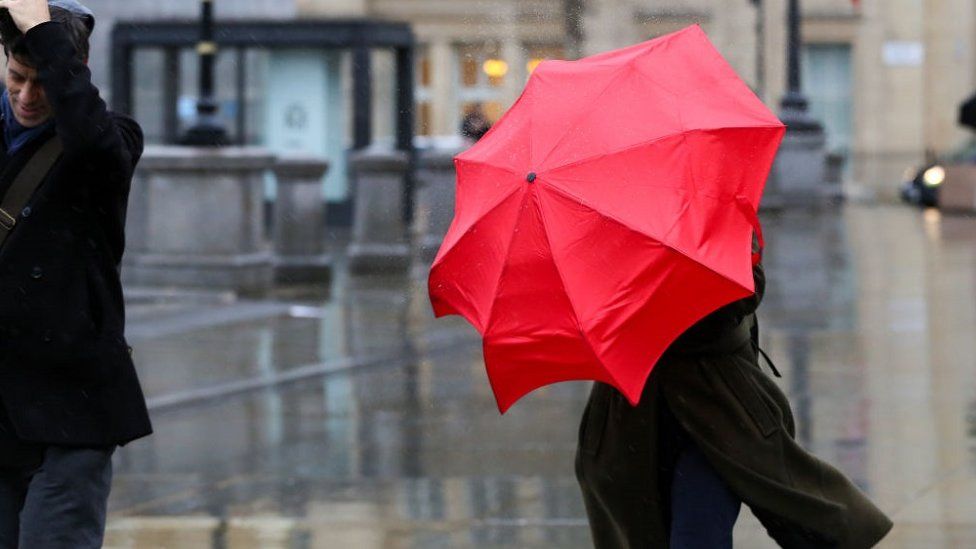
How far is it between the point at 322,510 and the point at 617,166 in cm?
356

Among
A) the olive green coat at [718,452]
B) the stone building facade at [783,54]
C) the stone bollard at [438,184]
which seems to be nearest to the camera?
the olive green coat at [718,452]

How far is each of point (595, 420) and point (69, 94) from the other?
5.04ft

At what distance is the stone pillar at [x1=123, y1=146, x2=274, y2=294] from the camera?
53.8ft

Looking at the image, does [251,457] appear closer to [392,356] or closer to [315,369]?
[315,369]

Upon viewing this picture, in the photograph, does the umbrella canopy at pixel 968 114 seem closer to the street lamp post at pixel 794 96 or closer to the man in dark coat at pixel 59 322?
the street lamp post at pixel 794 96

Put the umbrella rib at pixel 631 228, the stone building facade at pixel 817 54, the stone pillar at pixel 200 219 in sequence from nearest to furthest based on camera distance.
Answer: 1. the umbrella rib at pixel 631 228
2. the stone pillar at pixel 200 219
3. the stone building facade at pixel 817 54

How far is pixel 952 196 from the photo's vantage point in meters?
30.5

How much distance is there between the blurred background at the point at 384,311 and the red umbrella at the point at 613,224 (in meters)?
2.66

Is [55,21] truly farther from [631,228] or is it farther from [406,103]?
[406,103]

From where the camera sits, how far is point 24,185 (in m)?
3.99

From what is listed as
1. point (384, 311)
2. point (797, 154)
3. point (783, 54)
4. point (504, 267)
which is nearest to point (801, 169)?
point (797, 154)

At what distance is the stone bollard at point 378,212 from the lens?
60.7 ft

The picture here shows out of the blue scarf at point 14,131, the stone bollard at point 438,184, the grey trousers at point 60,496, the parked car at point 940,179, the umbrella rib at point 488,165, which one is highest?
the blue scarf at point 14,131

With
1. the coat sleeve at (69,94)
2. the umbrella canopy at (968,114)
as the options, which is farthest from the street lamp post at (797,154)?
the coat sleeve at (69,94)
